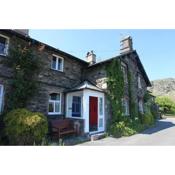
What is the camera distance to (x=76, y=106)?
545 inches

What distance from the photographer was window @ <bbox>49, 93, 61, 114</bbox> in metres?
12.3

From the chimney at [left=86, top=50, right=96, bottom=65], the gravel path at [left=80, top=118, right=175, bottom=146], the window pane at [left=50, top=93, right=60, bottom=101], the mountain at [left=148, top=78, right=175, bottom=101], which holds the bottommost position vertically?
the gravel path at [left=80, top=118, right=175, bottom=146]

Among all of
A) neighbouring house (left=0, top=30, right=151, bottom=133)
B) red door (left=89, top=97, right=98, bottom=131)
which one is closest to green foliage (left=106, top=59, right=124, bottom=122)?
neighbouring house (left=0, top=30, right=151, bottom=133)

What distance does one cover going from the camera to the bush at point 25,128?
812 centimetres

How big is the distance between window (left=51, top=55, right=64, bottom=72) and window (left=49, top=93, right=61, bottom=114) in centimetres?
201

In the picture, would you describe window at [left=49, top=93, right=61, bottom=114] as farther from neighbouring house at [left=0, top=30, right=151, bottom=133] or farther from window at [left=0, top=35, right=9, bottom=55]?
window at [left=0, top=35, right=9, bottom=55]

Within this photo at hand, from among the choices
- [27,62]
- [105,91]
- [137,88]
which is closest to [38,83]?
[27,62]

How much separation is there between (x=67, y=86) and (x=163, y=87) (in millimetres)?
62558

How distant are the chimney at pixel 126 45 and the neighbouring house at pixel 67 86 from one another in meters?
1.40

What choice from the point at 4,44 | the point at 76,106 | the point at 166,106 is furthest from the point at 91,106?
the point at 166,106

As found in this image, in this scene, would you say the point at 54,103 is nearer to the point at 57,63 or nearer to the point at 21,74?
the point at 57,63

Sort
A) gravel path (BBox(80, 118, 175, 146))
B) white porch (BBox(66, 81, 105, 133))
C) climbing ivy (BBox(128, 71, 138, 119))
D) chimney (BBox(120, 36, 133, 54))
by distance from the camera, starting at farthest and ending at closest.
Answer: chimney (BBox(120, 36, 133, 54)) → climbing ivy (BBox(128, 71, 138, 119)) → white porch (BBox(66, 81, 105, 133)) → gravel path (BBox(80, 118, 175, 146))

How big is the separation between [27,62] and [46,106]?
3179mm
